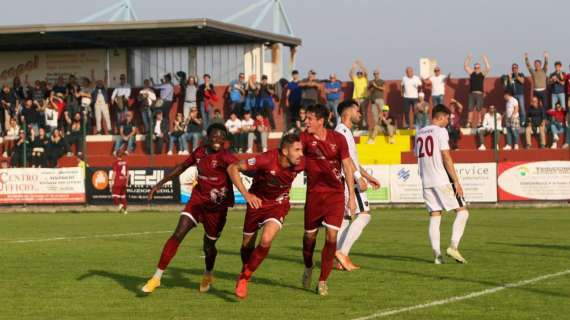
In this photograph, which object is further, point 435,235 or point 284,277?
point 435,235

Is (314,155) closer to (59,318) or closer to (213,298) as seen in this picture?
(213,298)

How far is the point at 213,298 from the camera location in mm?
12125

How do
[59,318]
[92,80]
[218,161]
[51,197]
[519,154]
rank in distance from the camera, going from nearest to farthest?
[59,318]
[218,161]
[519,154]
[51,197]
[92,80]

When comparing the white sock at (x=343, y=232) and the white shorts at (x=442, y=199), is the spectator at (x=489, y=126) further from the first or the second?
the white sock at (x=343, y=232)

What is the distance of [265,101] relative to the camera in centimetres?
3928

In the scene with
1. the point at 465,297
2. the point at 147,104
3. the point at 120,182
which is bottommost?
the point at 120,182

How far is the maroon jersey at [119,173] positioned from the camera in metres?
36.1

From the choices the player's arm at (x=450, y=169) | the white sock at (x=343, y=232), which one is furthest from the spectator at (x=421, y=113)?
the white sock at (x=343, y=232)

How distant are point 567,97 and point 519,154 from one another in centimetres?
251

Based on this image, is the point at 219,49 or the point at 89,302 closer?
the point at 89,302

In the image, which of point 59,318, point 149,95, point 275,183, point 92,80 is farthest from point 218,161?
point 92,80

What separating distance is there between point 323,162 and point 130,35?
33.1 m

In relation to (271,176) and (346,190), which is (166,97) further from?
(271,176)

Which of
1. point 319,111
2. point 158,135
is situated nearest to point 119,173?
point 158,135
